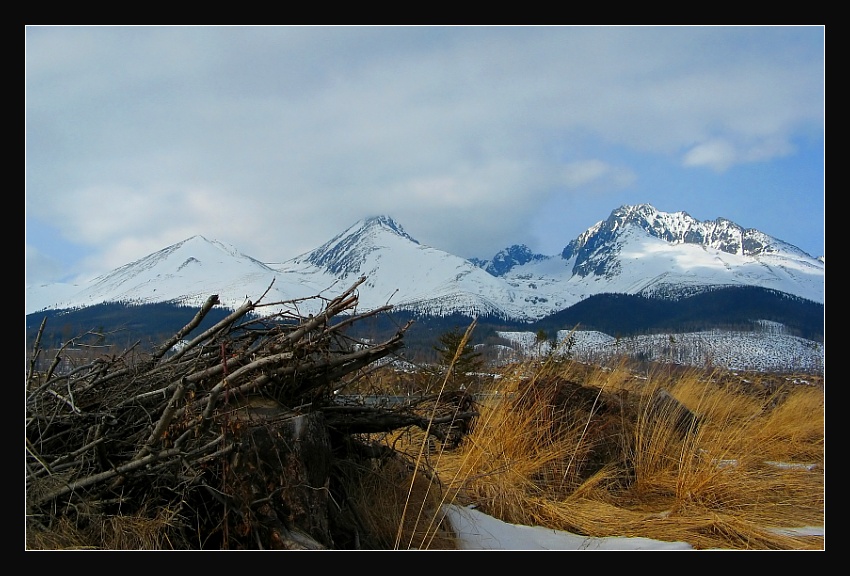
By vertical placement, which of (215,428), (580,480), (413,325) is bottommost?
(580,480)

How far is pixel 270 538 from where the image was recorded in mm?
3096

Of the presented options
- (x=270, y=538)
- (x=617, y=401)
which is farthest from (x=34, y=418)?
(x=617, y=401)

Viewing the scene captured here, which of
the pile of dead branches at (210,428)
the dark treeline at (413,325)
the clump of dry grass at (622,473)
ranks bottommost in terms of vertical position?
the clump of dry grass at (622,473)

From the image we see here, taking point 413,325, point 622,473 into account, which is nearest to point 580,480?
point 622,473

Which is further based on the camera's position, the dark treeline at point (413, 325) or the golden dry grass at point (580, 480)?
the dark treeline at point (413, 325)

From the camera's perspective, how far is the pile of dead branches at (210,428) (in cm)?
308

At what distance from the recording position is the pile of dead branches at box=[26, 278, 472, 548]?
3076 mm

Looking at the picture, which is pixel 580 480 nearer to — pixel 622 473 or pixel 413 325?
pixel 622 473

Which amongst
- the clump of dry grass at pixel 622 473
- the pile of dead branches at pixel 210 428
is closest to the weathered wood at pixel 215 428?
the pile of dead branches at pixel 210 428

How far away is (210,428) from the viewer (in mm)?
3170

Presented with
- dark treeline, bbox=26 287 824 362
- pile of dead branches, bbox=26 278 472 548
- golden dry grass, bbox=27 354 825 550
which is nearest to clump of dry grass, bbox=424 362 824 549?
golden dry grass, bbox=27 354 825 550

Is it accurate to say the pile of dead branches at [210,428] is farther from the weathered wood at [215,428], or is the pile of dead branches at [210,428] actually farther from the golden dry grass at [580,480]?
the golden dry grass at [580,480]

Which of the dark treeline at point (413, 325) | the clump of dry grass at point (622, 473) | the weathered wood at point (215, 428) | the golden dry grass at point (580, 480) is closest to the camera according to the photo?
the weathered wood at point (215, 428)

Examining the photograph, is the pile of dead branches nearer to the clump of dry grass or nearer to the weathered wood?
the weathered wood
